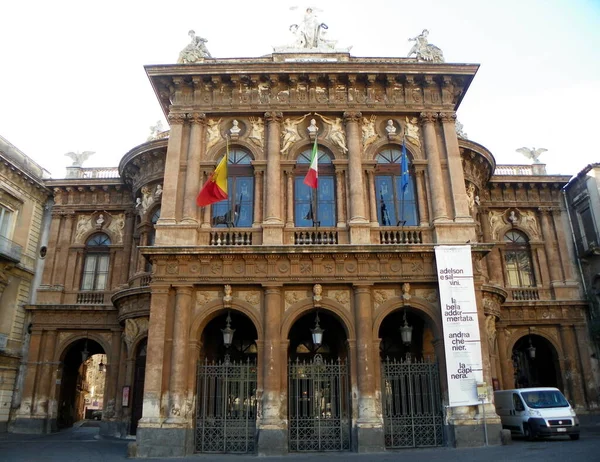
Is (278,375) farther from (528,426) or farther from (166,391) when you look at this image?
(528,426)

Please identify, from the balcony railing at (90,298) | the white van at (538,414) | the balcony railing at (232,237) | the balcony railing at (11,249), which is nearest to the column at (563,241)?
the white van at (538,414)

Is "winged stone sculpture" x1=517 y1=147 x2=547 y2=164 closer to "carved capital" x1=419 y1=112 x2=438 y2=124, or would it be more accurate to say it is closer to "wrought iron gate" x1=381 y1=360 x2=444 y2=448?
"carved capital" x1=419 y1=112 x2=438 y2=124

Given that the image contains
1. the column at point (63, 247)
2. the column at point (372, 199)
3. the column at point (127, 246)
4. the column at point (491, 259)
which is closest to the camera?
the column at point (372, 199)

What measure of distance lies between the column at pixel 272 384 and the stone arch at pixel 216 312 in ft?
1.21

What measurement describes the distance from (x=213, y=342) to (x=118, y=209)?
1006 cm

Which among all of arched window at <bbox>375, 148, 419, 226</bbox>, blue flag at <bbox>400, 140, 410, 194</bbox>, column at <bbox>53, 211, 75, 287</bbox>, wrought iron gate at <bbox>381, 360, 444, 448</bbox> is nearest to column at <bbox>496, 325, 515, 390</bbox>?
wrought iron gate at <bbox>381, 360, 444, 448</bbox>

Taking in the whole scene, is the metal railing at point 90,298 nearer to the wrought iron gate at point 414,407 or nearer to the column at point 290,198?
the column at point 290,198

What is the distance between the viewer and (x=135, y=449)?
49.9 ft

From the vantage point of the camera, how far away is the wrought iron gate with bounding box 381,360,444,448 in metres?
16.2

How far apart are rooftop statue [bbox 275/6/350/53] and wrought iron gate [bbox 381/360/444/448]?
12.2m

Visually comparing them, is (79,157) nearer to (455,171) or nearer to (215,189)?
(215,189)

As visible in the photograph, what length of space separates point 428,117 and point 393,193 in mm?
3069

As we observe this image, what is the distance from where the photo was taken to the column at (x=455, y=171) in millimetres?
17844

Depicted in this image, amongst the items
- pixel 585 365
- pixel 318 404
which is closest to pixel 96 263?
pixel 318 404
